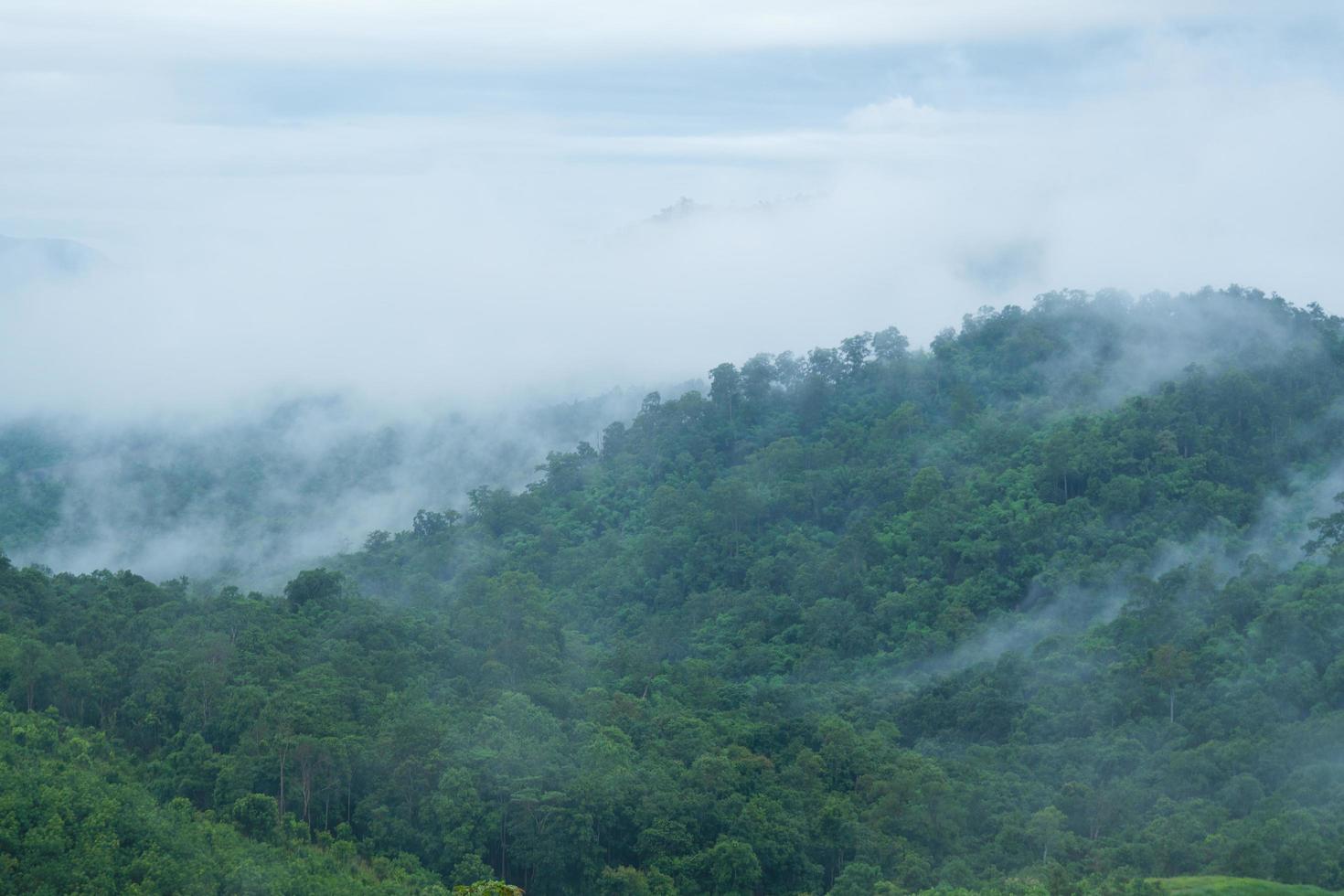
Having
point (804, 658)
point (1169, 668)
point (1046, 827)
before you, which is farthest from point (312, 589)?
point (1169, 668)

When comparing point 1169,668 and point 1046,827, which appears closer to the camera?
point 1046,827

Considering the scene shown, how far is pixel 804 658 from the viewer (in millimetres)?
32844

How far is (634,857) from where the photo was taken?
881 inches

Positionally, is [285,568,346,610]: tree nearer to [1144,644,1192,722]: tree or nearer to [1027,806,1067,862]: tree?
[1027,806,1067,862]: tree

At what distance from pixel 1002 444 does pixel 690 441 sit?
9935 mm

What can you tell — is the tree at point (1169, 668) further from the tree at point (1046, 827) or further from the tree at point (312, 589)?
the tree at point (312, 589)

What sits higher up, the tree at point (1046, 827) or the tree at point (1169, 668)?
the tree at point (1169, 668)

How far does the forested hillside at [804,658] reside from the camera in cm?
2145

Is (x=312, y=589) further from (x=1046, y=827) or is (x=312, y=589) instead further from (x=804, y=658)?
(x=1046, y=827)

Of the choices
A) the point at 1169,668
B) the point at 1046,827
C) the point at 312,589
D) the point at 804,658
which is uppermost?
the point at 312,589

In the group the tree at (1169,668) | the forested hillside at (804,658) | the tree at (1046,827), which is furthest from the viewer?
the tree at (1169,668)

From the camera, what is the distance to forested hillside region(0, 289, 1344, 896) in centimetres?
2145

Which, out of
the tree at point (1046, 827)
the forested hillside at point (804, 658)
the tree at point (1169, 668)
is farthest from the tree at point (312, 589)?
the tree at point (1169, 668)

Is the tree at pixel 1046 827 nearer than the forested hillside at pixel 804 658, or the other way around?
the forested hillside at pixel 804 658
